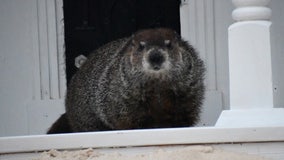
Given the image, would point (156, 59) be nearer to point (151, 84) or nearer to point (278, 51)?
point (151, 84)

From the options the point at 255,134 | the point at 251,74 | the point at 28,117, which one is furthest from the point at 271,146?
the point at 28,117

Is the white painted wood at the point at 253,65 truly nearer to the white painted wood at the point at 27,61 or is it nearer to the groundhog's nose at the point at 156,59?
the groundhog's nose at the point at 156,59

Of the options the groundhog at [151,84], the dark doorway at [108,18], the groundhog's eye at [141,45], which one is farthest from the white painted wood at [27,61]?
the groundhog's eye at [141,45]

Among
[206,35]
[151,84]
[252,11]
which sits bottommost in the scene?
[151,84]

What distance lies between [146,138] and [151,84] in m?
0.92

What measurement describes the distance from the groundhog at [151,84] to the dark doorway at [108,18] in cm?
96

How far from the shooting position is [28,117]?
8.46m

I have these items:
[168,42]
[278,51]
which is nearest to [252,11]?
[168,42]

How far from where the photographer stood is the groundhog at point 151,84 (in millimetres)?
7320

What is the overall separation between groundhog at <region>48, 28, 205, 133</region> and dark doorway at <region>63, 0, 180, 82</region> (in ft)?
3.14

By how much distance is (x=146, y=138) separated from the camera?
259 inches

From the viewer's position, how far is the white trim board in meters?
6.50

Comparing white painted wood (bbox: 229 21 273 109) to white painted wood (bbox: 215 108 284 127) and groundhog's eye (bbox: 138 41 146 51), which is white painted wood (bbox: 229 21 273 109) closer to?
white painted wood (bbox: 215 108 284 127)

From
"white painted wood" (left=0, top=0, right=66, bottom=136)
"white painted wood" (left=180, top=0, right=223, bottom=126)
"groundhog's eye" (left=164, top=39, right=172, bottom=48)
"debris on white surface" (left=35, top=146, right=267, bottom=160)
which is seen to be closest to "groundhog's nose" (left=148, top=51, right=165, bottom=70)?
"groundhog's eye" (left=164, top=39, right=172, bottom=48)
